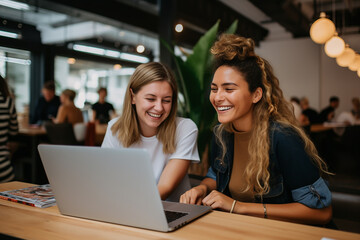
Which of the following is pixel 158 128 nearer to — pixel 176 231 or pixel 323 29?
pixel 176 231

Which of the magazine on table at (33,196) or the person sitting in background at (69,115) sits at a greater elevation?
the person sitting in background at (69,115)

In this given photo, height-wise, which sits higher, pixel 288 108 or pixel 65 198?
pixel 288 108

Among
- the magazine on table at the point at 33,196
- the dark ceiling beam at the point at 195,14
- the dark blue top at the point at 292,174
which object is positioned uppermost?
the dark ceiling beam at the point at 195,14

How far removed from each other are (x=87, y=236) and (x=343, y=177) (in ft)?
14.2

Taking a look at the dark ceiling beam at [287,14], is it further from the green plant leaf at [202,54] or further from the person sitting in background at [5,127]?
the person sitting in background at [5,127]

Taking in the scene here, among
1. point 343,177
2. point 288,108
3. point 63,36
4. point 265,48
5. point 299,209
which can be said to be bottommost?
point 343,177

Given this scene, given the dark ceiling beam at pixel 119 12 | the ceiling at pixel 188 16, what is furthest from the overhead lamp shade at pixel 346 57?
the dark ceiling beam at pixel 119 12

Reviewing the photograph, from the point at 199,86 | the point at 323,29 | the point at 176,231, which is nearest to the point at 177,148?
the point at 176,231

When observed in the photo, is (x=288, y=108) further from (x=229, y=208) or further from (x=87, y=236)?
(x=87, y=236)

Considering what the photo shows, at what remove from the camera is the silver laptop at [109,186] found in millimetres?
856

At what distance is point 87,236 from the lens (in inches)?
36.4

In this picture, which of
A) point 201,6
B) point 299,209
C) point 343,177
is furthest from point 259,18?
point 299,209

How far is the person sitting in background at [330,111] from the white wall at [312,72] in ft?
0.37

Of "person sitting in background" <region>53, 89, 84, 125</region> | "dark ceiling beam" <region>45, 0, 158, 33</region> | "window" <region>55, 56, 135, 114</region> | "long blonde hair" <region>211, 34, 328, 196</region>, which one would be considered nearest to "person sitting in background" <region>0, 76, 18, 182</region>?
"long blonde hair" <region>211, 34, 328, 196</region>
